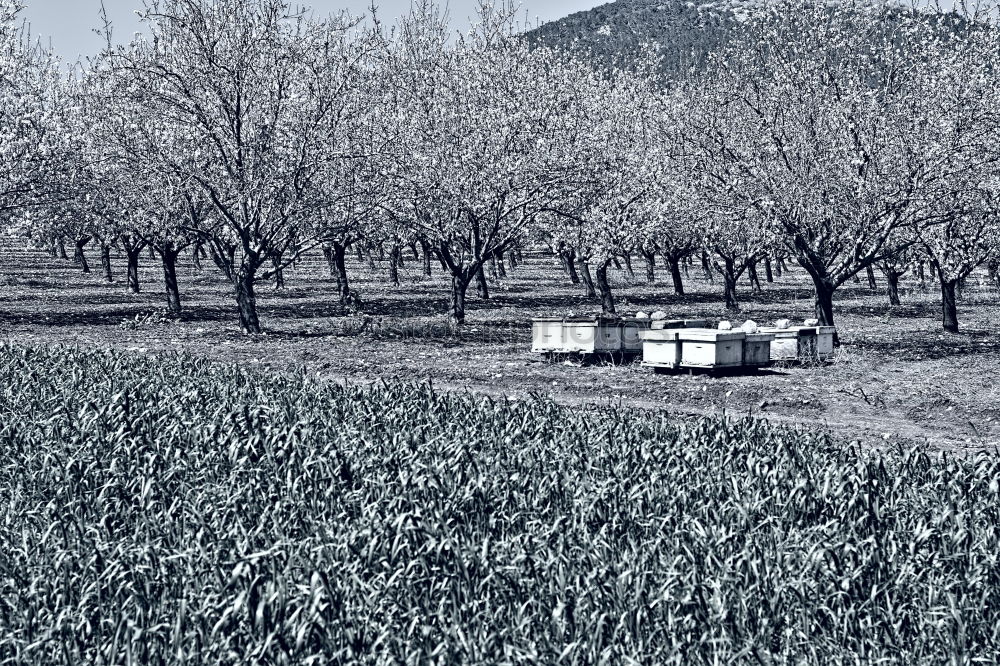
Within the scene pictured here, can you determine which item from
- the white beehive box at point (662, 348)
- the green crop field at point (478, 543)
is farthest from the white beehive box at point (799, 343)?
the green crop field at point (478, 543)

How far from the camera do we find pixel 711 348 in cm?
2459

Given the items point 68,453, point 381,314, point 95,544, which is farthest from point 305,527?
point 381,314

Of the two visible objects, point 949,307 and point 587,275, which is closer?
point 949,307

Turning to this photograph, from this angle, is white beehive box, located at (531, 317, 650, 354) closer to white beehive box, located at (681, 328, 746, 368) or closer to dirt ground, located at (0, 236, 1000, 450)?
dirt ground, located at (0, 236, 1000, 450)

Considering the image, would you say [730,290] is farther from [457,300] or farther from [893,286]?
[457,300]

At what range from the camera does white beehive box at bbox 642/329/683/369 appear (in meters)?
25.2

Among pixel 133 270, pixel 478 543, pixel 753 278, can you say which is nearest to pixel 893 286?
pixel 753 278

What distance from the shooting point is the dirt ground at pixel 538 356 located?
21.5 metres

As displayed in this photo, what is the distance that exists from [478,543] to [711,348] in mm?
15313

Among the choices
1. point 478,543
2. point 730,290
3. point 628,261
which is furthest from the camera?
point 628,261

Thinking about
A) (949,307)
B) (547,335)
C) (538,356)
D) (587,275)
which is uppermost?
(587,275)

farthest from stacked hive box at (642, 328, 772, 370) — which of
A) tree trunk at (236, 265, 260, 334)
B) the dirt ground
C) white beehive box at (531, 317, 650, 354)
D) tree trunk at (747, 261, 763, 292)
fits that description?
tree trunk at (747, 261, 763, 292)

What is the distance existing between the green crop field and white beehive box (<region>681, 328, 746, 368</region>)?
10.0m

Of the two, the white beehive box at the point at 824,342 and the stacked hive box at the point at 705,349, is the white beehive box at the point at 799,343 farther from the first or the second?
the stacked hive box at the point at 705,349
